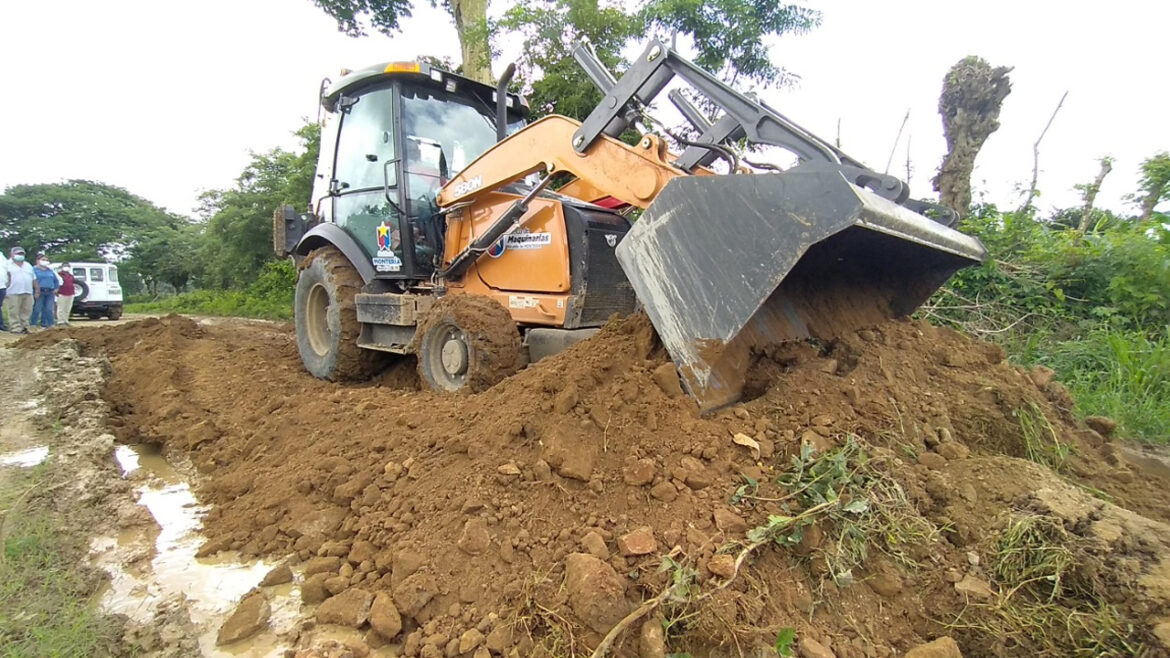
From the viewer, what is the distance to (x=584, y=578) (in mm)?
1736

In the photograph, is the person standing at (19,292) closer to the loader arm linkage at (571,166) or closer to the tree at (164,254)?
the loader arm linkage at (571,166)

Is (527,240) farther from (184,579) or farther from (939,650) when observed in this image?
(939,650)

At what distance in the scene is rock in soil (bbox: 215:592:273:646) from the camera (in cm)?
187

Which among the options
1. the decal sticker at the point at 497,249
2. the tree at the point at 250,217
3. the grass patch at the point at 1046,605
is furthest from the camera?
the tree at the point at 250,217

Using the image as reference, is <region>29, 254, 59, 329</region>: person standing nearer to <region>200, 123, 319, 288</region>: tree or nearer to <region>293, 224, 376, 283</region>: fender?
<region>200, 123, 319, 288</region>: tree

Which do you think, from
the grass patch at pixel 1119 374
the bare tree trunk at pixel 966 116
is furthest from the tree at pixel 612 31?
the grass patch at pixel 1119 374

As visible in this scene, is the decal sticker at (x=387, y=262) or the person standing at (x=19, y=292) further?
the person standing at (x=19, y=292)

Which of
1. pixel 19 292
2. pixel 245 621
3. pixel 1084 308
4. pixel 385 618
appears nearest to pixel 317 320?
pixel 245 621

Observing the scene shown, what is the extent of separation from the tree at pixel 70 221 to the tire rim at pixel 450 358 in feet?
114

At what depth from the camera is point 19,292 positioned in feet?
33.0

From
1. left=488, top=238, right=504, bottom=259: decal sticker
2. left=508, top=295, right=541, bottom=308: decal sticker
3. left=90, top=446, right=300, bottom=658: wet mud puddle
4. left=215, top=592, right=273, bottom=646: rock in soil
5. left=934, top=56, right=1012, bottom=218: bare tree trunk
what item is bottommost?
left=90, top=446, right=300, bottom=658: wet mud puddle

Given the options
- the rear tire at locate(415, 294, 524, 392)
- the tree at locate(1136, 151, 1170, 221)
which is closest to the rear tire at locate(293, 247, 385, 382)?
the rear tire at locate(415, 294, 524, 392)

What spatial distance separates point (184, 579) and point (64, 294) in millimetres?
13135

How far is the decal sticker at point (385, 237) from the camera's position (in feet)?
14.7
